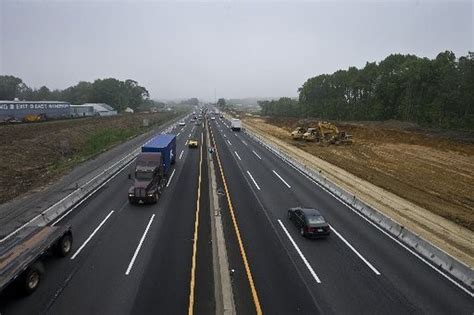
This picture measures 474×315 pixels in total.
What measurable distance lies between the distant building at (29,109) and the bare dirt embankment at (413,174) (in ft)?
200

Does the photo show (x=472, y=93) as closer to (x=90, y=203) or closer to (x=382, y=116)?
(x=382, y=116)

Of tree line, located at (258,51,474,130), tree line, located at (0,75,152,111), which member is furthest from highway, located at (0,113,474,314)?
tree line, located at (0,75,152,111)

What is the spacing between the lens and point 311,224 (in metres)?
22.0

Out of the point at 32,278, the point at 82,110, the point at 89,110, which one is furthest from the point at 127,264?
the point at 89,110

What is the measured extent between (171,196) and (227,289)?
638 inches

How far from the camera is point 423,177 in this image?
40219 mm

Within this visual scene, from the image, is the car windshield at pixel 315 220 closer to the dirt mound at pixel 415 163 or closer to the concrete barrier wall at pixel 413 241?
the concrete barrier wall at pixel 413 241

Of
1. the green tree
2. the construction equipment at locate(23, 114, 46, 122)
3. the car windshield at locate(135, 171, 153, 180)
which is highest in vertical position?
the green tree

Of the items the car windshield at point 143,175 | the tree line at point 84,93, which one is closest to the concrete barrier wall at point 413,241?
the car windshield at point 143,175

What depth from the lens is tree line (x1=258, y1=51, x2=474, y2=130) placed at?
74188 millimetres

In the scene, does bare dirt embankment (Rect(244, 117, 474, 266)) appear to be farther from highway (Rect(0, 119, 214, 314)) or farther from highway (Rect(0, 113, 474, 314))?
highway (Rect(0, 119, 214, 314))

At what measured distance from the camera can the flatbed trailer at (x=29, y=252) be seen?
1473cm

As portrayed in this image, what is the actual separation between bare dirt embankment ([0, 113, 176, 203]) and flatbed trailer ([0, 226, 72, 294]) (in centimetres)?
1417

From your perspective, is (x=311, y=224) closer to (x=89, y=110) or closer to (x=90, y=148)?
(x=90, y=148)
